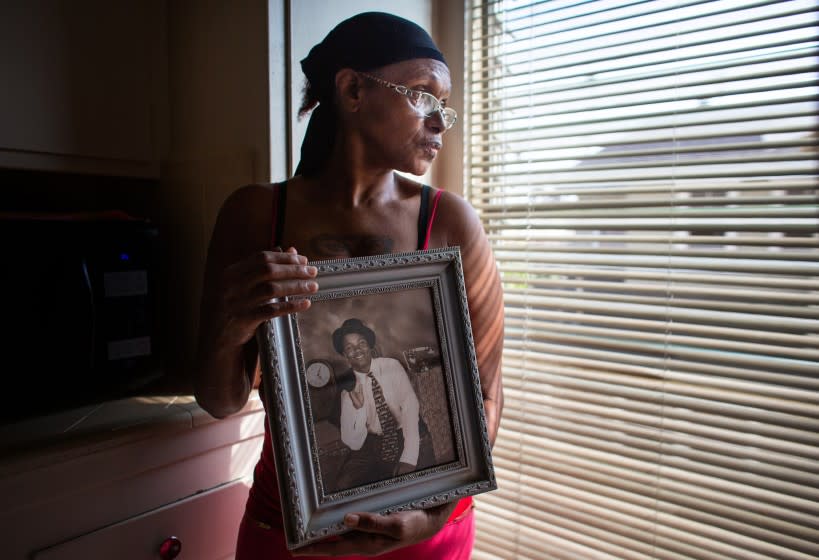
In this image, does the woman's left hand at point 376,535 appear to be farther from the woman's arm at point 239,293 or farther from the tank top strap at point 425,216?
the tank top strap at point 425,216

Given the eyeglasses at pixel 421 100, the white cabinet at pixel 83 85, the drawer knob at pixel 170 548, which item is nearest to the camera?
the eyeglasses at pixel 421 100

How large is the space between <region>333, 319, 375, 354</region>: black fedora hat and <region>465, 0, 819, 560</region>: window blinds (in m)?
0.73

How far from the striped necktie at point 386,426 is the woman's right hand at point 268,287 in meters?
0.16

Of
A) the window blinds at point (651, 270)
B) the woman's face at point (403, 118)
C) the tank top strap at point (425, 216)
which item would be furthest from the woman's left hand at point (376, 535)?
the window blinds at point (651, 270)

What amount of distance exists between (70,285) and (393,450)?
85cm

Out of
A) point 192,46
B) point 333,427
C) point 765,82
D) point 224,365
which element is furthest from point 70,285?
point 765,82

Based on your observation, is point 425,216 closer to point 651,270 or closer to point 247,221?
point 247,221

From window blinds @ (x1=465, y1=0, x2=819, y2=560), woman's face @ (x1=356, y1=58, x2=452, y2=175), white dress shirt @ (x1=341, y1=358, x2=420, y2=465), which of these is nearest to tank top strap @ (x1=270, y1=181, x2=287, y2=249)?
woman's face @ (x1=356, y1=58, x2=452, y2=175)

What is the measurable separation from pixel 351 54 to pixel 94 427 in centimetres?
86

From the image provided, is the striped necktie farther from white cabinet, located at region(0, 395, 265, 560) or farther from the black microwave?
the black microwave

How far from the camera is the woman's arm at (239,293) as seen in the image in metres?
0.66

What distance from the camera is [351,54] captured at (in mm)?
893

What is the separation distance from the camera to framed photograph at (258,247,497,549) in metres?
0.67

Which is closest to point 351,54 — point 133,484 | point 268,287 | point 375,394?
point 268,287
